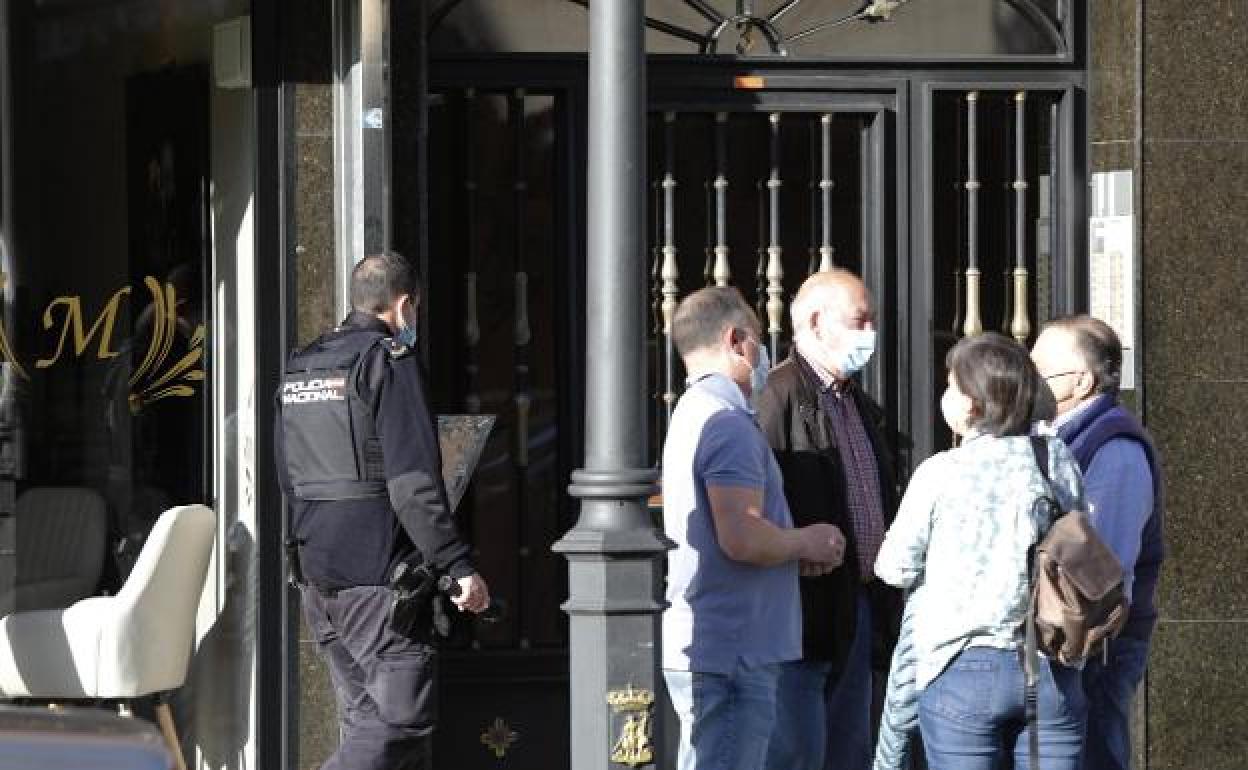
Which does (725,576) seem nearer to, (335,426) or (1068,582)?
(1068,582)

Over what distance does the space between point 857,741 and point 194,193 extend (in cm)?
294

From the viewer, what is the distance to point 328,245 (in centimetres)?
880

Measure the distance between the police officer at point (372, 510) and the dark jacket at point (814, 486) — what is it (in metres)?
0.97

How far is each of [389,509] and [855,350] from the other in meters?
1.47

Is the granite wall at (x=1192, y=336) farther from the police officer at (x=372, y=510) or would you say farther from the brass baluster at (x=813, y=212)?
the police officer at (x=372, y=510)

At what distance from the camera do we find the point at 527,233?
376 inches

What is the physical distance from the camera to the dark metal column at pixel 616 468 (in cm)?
681

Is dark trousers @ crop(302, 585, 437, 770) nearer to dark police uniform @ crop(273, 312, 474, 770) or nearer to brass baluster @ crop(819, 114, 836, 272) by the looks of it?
dark police uniform @ crop(273, 312, 474, 770)

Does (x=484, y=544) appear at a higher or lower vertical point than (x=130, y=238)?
lower

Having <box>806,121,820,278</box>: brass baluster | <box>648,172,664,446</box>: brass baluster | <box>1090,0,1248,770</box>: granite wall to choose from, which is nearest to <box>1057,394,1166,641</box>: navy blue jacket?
<box>1090,0,1248,770</box>: granite wall

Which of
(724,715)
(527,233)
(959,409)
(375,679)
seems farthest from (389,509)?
(527,233)

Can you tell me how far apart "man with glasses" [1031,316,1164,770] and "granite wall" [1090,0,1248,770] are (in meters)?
1.56

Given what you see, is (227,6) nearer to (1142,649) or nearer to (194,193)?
(194,193)

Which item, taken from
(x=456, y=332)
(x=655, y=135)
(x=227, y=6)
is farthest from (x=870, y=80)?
(x=227, y=6)
